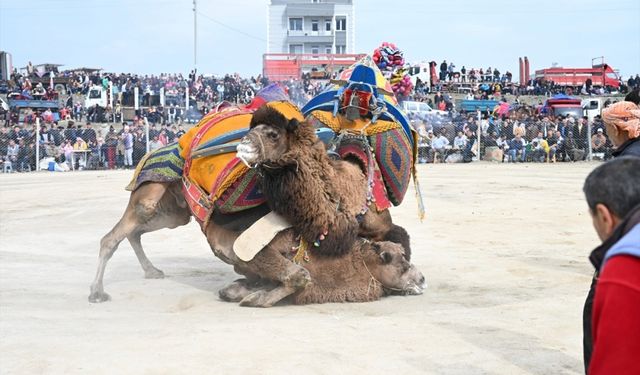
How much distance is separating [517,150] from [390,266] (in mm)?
21558

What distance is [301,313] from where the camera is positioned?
21.0 feet

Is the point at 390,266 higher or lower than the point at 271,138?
lower

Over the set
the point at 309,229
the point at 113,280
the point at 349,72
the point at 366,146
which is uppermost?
the point at 349,72

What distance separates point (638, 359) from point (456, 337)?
3333mm

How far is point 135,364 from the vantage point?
485 cm

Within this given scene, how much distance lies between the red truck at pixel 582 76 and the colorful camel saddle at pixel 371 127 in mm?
41950

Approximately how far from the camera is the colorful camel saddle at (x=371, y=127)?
7164mm

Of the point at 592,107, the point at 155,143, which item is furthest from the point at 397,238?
the point at 592,107

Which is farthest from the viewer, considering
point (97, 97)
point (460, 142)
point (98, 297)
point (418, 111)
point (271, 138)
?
point (97, 97)

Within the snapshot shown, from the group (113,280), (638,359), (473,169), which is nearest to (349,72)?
(113,280)

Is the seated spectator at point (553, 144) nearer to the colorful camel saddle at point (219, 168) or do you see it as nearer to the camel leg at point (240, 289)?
the colorful camel saddle at point (219, 168)

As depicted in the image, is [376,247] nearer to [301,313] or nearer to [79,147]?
[301,313]

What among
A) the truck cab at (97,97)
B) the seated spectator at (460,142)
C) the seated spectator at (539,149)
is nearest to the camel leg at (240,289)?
the seated spectator at (460,142)

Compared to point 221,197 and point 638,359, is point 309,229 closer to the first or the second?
point 221,197
